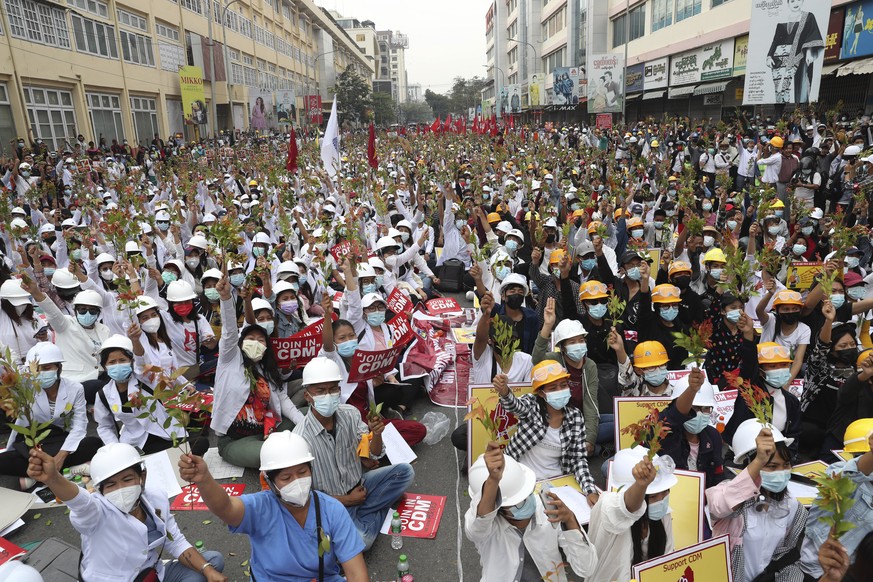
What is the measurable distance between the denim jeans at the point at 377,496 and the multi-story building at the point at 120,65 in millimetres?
21679

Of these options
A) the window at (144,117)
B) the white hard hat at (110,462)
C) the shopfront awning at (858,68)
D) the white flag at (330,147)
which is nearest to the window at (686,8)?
the shopfront awning at (858,68)

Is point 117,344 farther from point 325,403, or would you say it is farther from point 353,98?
point 353,98

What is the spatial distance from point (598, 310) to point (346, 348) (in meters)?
2.39

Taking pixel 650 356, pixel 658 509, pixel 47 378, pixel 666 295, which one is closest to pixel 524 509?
pixel 658 509

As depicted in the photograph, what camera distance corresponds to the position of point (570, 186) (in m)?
12.3

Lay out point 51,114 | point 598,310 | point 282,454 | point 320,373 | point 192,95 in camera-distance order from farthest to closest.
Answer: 1. point 192,95
2. point 51,114
3. point 598,310
4. point 320,373
5. point 282,454

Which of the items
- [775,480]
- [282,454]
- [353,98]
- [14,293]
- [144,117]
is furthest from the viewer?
[353,98]

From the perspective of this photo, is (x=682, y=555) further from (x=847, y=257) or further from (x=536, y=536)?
(x=847, y=257)

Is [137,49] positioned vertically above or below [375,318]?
above

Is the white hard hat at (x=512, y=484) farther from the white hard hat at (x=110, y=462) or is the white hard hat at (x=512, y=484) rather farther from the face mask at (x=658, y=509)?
the white hard hat at (x=110, y=462)

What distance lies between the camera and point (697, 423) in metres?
3.95

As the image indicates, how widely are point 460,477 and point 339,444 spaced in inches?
55.8

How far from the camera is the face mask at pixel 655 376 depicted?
4.59m

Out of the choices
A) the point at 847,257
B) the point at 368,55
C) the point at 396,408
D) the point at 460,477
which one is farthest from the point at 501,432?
the point at 368,55
